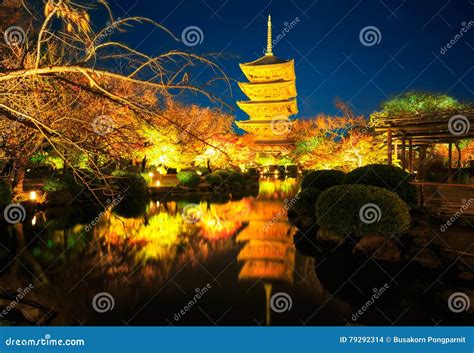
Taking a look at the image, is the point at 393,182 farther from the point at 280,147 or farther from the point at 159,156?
the point at 280,147

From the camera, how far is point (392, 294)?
580 centimetres

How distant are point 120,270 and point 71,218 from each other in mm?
6417

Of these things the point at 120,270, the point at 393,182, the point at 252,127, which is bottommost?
the point at 120,270

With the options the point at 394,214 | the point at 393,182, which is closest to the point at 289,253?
the point at 394,214

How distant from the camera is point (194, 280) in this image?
22.2 feet
